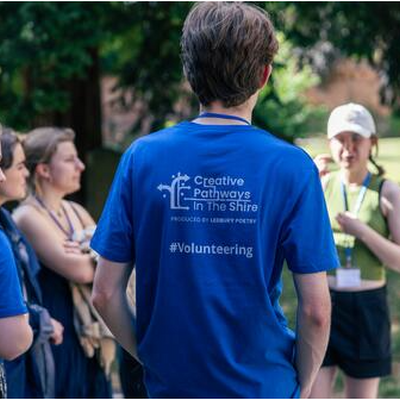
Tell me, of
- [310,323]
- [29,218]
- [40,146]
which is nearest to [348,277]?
[29,218]

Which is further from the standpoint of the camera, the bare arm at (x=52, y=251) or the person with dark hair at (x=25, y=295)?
the bare arm at (x=52, y=251)

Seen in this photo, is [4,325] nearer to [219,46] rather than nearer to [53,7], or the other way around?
[219,46]

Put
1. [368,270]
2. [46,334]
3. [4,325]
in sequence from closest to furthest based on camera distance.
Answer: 1. [4,325]
2. [46,334]
3. [368,270]

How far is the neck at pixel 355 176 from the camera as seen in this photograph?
4.50 m

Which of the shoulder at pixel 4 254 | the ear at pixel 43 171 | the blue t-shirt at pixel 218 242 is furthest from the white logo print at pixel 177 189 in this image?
the ear at pixel 43 171

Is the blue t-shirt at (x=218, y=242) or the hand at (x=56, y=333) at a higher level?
the blue t-shirt at (x=218, y=242)

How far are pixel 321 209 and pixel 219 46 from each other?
535mm

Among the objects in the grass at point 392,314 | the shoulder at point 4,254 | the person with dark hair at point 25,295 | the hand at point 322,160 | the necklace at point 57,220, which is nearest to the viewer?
the shoulder at point 4,254

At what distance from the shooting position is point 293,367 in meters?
2.54

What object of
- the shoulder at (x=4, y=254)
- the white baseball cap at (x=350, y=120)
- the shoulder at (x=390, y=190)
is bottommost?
the shoulder at (x=390, y=190)

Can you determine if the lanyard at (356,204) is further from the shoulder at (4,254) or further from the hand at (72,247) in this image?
the shoulder at (4,254)

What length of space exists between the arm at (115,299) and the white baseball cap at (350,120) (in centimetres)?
209

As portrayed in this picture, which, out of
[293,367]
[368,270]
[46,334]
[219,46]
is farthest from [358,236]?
[219,46]

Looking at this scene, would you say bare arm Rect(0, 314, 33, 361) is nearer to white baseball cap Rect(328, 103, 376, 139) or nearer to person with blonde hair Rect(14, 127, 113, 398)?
person with blonde hair Rect(14, 127, 113, 398)
